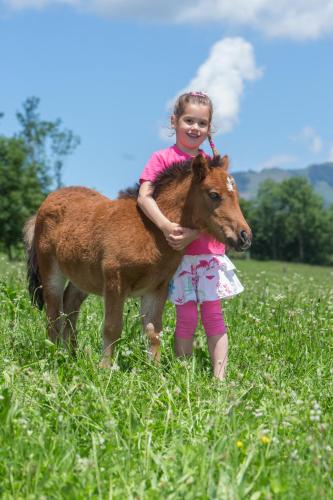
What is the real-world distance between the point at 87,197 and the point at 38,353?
1685mm

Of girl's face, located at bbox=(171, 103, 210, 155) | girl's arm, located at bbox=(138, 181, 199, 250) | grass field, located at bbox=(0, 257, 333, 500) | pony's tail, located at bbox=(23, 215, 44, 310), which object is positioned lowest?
grass field, located at bbox=(0, 257, 333, 500)

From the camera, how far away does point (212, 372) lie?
6164mm

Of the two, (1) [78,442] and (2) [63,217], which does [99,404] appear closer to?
(1) [78,442]

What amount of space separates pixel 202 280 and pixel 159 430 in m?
2.21

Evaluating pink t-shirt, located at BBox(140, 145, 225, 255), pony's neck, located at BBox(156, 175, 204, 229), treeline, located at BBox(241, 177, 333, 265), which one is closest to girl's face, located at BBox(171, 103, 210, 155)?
pink t-shirt, located at BBox(140, 145, 225, 255)

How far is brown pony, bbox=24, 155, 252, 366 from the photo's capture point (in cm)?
551

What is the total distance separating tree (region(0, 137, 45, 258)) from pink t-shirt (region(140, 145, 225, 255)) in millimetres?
45781

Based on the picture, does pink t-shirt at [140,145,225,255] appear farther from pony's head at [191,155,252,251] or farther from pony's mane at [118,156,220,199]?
pony's head at [191,155,252,251]

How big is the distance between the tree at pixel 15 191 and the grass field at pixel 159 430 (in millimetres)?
46693

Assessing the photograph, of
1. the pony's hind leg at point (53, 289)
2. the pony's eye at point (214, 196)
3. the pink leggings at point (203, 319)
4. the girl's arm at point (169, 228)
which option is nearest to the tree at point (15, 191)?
the pony's hind leg at point (53, 289)

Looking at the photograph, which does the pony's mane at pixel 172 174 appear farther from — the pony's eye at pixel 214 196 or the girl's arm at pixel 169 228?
the pony's eye at pixel 214 196

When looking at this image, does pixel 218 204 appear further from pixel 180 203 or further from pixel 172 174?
pixel 172 174

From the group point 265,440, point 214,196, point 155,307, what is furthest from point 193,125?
point 265,440

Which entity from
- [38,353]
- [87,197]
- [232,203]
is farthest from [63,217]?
[232,203]
